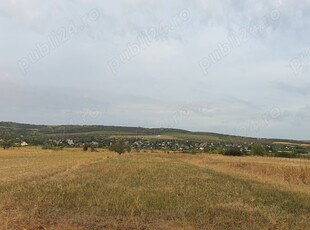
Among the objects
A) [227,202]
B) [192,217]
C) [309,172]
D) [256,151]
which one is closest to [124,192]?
[227,202]

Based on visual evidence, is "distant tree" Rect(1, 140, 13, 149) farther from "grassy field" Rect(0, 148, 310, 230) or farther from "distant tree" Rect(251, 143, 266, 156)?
"grassy field" Rect(0, 148, 310, 230)

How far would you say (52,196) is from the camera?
53.9ft

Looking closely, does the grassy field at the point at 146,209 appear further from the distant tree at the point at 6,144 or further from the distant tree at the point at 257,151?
the distant tree at the point at 6,144

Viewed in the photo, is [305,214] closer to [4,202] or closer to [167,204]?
[167,204]

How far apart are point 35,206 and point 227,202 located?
22.2 feet

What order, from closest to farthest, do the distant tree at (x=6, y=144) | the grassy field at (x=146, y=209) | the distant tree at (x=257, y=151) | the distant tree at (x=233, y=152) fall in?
the grassy field at (x=146, y=209), the distant tree at (x=233, y=152), the distant tree at (x=257, y=151), the distant tree at (x=6, y=144)

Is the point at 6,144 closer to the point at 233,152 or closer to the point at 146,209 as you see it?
the point at 233,152

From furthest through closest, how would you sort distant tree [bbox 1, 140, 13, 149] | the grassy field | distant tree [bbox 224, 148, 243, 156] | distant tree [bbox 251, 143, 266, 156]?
distant tree [bbox 1, 140, 13, 149], distant tree [bbox 251, 143, 266, 156], distant tree [bbox 224, 148, 243, 156], the grassy field

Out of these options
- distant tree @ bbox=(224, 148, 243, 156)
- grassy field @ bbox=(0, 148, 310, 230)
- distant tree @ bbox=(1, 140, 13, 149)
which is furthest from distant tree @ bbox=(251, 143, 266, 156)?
grassy field @ bbox=(0, 148, 310, 230)

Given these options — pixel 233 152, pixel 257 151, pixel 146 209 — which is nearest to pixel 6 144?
pixel 233 152

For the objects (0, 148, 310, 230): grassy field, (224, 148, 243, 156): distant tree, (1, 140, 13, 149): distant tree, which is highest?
(224, 148, 243, 156): distant tree

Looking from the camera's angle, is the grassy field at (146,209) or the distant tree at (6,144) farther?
the distant tree at (6,144)

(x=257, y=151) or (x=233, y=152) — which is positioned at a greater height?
(x=257, y=151)

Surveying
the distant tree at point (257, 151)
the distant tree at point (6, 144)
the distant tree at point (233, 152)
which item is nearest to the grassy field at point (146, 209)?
the distant tree at point (233, 152)
